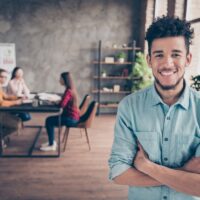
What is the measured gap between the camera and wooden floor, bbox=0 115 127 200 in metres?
3.51

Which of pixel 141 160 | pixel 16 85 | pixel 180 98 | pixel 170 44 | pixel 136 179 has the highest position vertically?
pixel 170 44

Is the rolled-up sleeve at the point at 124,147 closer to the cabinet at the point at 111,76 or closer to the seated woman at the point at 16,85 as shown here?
the seated woman at the point at 16,85

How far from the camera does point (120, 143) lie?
1498 millimetres

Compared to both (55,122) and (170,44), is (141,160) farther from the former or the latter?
(55,122)

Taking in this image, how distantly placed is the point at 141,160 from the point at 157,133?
158mm

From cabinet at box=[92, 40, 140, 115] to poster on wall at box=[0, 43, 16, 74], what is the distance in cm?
224

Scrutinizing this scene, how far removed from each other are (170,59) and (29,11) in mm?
6878

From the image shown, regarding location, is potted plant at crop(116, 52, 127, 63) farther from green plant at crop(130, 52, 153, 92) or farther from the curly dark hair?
the curly dark hair

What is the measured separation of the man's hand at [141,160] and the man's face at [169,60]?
350 mm

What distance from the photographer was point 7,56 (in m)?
7.66

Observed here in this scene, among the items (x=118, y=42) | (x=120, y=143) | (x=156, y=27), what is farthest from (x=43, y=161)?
(x=118, y=42)

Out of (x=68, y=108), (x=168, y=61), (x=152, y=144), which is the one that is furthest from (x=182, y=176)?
(x=68, y=108)

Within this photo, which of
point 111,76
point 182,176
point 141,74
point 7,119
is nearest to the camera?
point 182,176

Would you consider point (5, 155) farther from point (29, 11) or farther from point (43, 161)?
point (29, 11)
